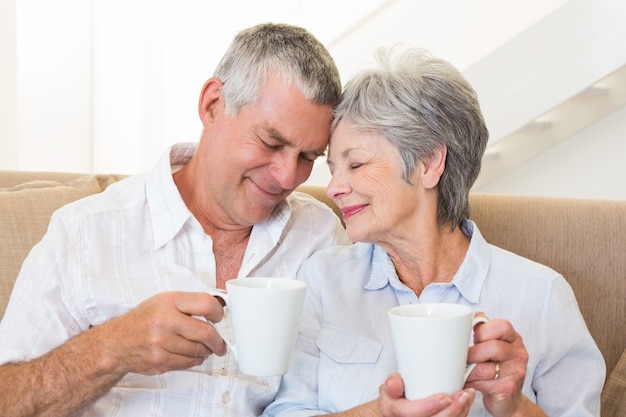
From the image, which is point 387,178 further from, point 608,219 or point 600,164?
point 600,164

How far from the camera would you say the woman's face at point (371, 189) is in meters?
1.56

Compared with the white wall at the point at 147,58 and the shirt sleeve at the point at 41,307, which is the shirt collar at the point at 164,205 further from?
the white wall at the point at 147,58

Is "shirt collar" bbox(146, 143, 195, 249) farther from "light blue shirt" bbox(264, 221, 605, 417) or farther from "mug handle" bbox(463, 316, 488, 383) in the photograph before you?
"mug handle" bbox(463, 316, 488, 383)

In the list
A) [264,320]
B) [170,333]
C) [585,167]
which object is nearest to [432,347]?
[264,320]

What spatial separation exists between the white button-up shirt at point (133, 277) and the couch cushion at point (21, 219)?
233mm

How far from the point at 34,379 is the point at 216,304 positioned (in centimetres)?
42

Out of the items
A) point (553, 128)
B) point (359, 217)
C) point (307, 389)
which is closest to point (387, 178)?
point (359, 217)

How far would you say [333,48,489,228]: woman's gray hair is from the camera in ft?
5.10

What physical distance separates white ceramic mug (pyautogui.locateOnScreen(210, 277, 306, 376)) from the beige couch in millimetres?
771

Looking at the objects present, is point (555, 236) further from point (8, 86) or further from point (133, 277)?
point (8, 86)

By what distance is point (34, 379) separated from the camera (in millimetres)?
1403

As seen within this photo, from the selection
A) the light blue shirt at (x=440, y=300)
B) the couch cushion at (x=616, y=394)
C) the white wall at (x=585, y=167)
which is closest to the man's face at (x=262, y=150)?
the light blue shirt at (x=440, y=300)

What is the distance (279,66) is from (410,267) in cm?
46

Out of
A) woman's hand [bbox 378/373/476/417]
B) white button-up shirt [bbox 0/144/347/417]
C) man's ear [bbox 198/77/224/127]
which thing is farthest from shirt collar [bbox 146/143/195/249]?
woman's hand [bbox 378/373/476/417]
